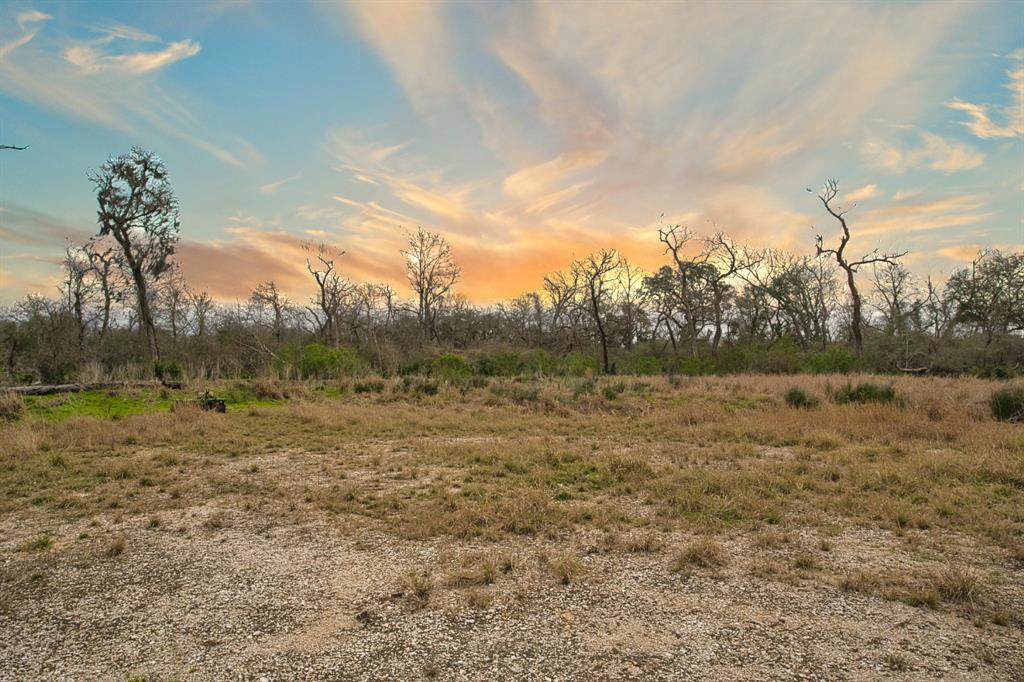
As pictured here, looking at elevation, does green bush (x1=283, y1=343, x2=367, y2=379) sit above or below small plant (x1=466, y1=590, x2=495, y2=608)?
above

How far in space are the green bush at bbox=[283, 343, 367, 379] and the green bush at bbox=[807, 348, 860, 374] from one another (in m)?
23.1

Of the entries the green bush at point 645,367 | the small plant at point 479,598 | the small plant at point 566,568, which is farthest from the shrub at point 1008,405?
the green bush at point 645,367

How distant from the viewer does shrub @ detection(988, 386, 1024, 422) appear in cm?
1209

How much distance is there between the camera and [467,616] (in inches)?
163

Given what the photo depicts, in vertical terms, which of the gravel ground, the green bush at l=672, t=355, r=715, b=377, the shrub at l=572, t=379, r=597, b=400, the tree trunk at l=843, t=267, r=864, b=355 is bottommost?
the gravel ground

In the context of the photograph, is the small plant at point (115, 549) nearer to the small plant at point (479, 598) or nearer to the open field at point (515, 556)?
the open field at point (515, 556)

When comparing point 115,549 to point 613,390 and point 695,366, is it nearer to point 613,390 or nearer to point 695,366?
point 613,390

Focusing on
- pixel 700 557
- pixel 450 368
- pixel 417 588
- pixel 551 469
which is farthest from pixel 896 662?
pixel 450 368

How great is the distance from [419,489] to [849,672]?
18.1ft

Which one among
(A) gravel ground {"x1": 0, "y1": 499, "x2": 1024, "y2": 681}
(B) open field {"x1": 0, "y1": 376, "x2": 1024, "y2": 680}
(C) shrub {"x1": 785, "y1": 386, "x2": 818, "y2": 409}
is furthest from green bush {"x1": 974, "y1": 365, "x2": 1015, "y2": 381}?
(A) gravel ground {"x1": 0, "y1": 499, "x2": 1024, "y2": 681}

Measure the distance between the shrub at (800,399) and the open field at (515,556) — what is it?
403 centimetres

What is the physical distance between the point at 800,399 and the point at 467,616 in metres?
14.4

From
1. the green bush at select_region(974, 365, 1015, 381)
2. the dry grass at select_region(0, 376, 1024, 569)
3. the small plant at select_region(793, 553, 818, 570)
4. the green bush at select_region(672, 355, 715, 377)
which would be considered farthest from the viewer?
the green bush at select_region(672, 355, 715, 377)

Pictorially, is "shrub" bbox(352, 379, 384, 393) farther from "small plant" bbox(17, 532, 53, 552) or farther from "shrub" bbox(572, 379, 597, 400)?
"small plant" bbox(17, 532, 53, 552)
